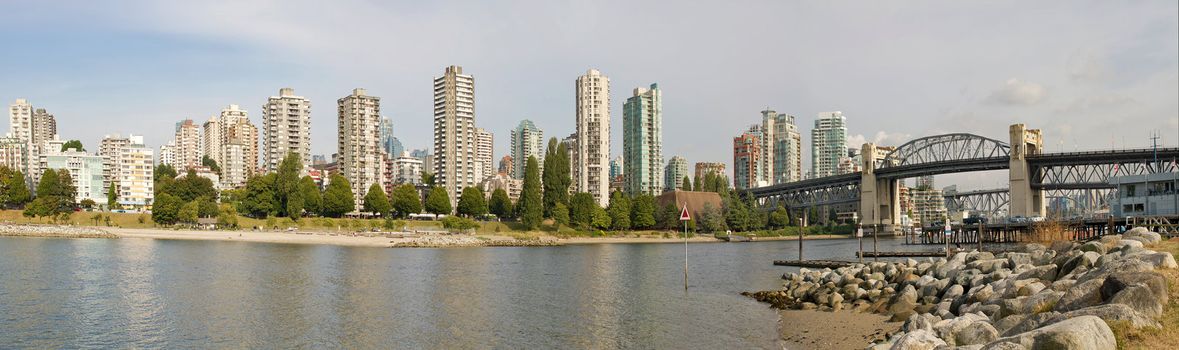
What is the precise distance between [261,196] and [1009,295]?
A: 134644 millimetres

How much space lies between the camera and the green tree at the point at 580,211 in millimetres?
145750

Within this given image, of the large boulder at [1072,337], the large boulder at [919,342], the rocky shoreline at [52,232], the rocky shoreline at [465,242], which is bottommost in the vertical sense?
the rocky shoreline at [465,242]

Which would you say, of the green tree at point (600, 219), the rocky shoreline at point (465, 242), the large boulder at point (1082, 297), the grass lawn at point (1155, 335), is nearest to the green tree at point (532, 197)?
the green tree at point (600, 219)

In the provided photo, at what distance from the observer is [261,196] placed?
459 ft

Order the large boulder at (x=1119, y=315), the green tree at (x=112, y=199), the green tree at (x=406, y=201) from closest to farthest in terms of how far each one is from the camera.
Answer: the large boulder at (x=1119, y=315)
the green tree at (x=406, y=201)
the green tree at (x=112, y=199)

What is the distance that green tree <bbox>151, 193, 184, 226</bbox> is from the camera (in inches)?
5330

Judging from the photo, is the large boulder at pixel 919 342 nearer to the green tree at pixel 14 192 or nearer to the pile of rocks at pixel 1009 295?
the pile of rocks at pixel 1009 295

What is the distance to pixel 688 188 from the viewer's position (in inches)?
7259

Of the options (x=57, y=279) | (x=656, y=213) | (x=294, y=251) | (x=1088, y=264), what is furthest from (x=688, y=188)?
(x=1088, y=264)

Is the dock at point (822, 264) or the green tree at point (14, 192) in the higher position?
the green tree at point (14, 192)

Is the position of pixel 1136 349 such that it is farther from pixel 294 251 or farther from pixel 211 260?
pixel 294 251

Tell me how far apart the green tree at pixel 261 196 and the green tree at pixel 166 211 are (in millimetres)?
11504

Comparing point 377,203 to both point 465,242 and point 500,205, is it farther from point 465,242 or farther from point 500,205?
point 465,242

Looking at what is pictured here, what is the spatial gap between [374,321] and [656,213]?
125 m
